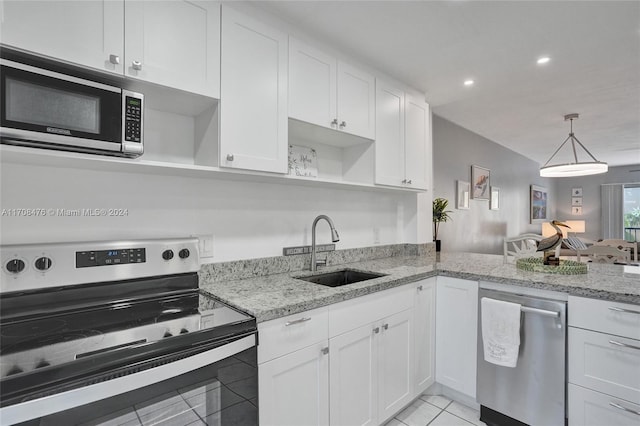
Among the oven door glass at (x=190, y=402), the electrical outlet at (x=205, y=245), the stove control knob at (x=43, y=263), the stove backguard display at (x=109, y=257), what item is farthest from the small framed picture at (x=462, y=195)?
the stove control knob at (x=43, y=263)

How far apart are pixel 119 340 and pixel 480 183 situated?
4.56 metres

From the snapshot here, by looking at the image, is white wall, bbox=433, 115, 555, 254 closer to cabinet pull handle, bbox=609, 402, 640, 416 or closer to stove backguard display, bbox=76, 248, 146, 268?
cabinet pull handle, bbox=609, 402, 640, 416

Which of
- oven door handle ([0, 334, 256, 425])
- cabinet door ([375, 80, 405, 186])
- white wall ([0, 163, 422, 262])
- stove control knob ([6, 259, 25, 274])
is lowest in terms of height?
oven door handle ([0, 334, 256, 425])

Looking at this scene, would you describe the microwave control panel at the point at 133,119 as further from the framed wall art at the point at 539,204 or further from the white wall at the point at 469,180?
the framed wall art at the point at 539,204

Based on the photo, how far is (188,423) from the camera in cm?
95

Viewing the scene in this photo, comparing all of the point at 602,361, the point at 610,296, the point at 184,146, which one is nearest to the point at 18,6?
the point at 184,146

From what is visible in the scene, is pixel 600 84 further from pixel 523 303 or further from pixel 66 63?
pixel 66 63

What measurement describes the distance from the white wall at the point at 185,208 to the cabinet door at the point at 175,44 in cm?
50

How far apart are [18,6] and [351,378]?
193 cm

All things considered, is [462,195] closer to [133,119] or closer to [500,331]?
[500,331]

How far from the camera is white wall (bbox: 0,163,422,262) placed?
4.07 ft

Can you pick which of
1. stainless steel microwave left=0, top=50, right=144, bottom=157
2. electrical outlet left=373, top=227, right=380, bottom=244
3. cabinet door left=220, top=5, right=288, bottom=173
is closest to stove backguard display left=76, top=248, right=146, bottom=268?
stainless steel microwave left=0, top=50, right=144, bottom=157

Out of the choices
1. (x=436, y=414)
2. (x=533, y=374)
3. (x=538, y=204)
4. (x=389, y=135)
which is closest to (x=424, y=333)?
(x=436, y=414)

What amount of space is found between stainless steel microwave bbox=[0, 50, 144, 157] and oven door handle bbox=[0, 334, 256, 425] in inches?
31.0
